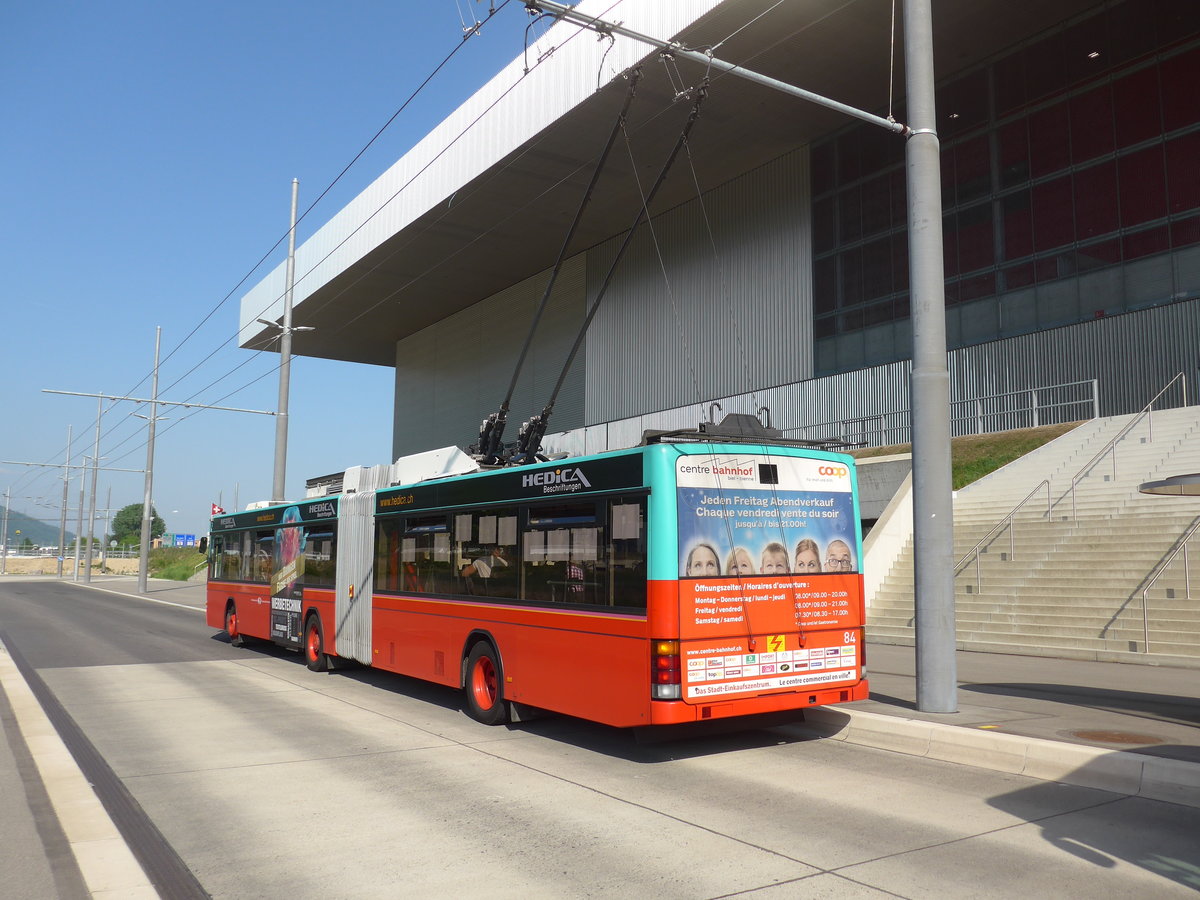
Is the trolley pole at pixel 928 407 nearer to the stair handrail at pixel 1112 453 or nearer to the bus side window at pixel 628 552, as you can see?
the bus side window at pixel 628 552

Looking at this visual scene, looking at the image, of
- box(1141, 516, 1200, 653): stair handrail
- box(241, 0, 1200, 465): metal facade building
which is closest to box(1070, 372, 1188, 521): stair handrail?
box(241, 0, 1200, 465): metal facade building

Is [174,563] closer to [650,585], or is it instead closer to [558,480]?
[558,480]

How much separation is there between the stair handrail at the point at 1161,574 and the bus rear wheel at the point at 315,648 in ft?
40.0

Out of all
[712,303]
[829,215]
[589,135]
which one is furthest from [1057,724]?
[712,303]

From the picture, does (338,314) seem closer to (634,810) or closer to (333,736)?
(333,736)

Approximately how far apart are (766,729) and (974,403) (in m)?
19.4

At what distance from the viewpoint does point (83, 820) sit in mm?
6695

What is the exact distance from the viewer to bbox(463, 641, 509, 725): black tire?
34.7 ft

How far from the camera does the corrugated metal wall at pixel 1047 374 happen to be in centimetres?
2338

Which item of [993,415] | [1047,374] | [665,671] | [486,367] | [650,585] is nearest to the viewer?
[665,671]

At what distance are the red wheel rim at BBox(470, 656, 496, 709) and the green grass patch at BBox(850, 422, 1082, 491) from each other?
566 inches

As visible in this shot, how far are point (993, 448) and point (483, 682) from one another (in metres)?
17.2

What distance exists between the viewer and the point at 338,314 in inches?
2000

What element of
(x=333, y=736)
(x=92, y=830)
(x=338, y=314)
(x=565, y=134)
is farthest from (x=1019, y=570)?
(x=338, y=314)
